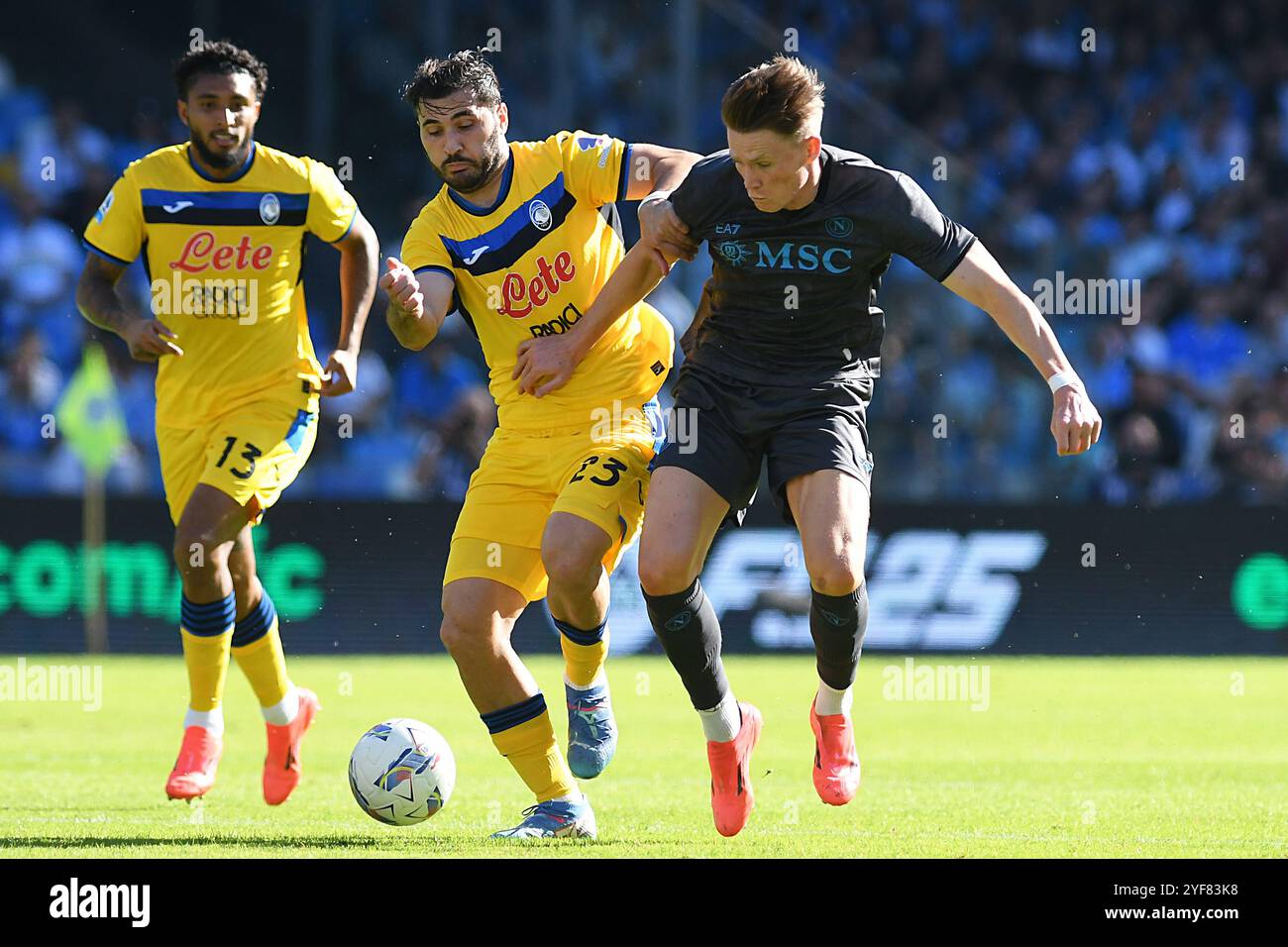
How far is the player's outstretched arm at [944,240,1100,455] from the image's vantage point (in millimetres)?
5641

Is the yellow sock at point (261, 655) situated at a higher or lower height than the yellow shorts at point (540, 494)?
lower

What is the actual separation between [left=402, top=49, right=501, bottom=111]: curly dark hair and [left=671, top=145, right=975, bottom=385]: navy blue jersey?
83cm

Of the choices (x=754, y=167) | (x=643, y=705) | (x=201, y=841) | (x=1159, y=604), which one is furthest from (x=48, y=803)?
(x=1159, y=604)

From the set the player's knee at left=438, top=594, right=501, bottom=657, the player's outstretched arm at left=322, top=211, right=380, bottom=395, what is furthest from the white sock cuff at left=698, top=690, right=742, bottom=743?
the player's outstretched arm at left=322, top=211, right=380, bottom=395

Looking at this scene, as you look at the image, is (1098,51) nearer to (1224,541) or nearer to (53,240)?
(1224,541)

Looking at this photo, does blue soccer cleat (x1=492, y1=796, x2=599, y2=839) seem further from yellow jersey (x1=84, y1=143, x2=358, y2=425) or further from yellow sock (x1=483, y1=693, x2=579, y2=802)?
yellow jersey (x1=84, y1=143, x2=358, y2=425)

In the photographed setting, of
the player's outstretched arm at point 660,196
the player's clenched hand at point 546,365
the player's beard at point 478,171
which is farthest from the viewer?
the player's beard at point 478,171

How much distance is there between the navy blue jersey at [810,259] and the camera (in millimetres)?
5969

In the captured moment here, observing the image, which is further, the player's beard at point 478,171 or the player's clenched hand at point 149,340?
the player's clenched hand at point 149,340

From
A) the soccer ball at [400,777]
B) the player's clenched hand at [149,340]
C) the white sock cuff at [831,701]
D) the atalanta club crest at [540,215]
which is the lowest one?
the soccer ball at [400,777]

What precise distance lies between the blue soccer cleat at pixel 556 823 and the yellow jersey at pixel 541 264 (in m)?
1.38

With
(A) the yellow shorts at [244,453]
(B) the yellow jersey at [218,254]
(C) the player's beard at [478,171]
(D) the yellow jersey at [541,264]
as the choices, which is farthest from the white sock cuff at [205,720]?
(C) the player's beard at [478,171]

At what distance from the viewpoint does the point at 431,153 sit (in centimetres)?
655

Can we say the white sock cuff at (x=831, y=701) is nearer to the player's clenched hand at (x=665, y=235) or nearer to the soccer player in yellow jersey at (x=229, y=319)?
the player's clenched hand at (x=665, y=235)
